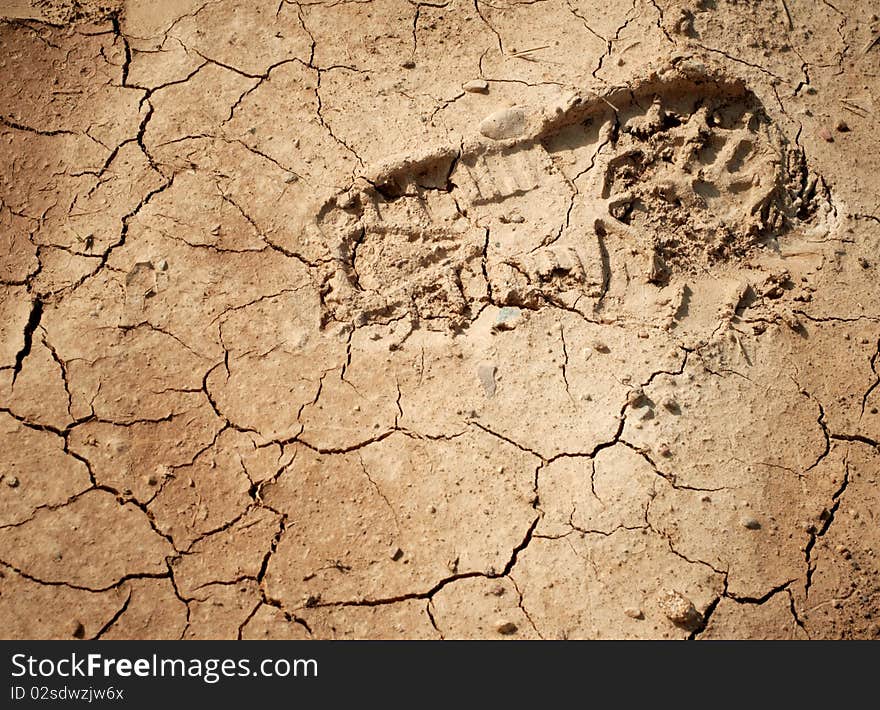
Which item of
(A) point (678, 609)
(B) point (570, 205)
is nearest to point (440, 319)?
(B) point (570, 205)

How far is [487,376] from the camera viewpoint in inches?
110

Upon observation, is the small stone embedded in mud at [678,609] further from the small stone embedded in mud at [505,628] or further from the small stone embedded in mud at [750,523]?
the small stone embedded in mud at [505,628]

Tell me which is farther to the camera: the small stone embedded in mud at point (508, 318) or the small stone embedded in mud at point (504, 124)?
the small stone embedded in mud at point (504, 124)

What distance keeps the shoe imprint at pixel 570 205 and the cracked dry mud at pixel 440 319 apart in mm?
13

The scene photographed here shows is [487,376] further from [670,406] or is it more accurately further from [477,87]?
[477,87]

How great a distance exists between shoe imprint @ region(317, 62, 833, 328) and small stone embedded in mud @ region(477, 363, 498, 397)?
227mm

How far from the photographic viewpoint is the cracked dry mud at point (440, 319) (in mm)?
2520

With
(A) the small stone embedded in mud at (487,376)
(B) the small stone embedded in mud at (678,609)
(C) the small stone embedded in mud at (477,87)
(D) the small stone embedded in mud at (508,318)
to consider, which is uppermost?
(C) the small stone embedded in mud at (477,87)

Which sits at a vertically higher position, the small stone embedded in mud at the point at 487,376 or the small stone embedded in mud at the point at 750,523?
the small stone embedded in mud at the point at 487,376

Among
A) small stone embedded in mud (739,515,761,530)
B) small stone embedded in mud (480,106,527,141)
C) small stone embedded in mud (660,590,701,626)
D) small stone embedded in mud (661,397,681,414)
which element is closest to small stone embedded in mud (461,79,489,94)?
small stone embedded in mud (480,106,527,141)

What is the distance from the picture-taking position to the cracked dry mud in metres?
2.52

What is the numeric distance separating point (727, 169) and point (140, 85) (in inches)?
106

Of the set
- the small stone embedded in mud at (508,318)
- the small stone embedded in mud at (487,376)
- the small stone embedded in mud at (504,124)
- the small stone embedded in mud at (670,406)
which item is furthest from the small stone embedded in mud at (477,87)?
the small stone embedded in mud at (670,406)

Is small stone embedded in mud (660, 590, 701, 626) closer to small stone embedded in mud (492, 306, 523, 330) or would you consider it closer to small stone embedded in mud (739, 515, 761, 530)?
small stone embedded in mud (739, 515, 761, 530)
